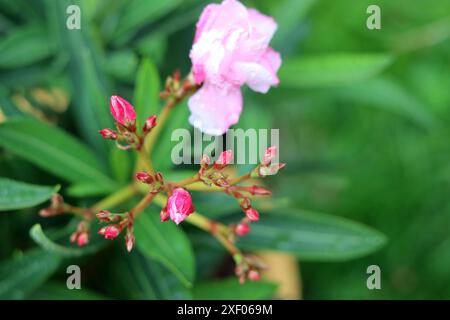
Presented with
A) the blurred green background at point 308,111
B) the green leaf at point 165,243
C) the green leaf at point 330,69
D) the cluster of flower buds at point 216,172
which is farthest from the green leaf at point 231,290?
the green leaf at point 330,69

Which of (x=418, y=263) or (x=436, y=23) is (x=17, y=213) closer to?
(x=418, y=263)

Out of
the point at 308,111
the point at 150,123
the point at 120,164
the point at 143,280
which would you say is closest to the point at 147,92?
the point at 120,164

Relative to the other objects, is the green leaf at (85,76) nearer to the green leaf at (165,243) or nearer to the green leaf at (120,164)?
the green leaf at (120,164)

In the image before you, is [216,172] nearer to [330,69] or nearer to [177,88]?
[177,88]

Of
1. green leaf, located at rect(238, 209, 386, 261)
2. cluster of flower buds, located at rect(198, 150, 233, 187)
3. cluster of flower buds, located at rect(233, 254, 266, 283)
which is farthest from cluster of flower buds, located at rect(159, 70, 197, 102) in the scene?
green leaf, located at rect(238, 209, 386, 261)

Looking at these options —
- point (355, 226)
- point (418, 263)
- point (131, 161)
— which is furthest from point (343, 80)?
point (418, 263)

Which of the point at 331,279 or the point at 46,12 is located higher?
the point at 46,12
